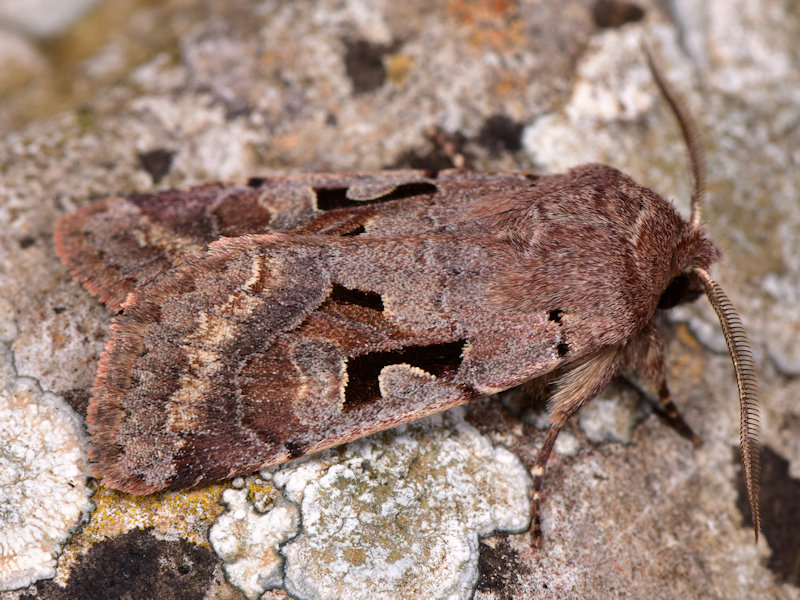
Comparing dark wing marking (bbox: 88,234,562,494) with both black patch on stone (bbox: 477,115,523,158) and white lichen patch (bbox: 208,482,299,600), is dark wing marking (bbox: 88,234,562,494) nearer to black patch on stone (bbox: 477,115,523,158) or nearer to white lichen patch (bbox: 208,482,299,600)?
white lichen patch (bbox: 208,482,299,600)

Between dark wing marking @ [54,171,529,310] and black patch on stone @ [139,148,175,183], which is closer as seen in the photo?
dark wing marking @ [54,171,529,310]

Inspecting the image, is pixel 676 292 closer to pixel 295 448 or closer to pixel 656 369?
pixel 656 369

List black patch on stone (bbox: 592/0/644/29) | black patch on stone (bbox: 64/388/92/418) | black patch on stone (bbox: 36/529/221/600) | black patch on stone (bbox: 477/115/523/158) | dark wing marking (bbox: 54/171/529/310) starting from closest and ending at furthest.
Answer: black patch on stone (bbox: 36/529/221/600) → black patch on stone (bbox: 64/388/92/418) → dark wing marking (bbox: 54/171/529/310) → black patch on stone (bbox: 477/115/523/158) → black patch on stone (bbox: 592/0/644/29)

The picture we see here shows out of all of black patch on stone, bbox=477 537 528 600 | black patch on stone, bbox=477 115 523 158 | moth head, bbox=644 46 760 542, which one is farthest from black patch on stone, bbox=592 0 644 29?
black patch on stone, bbox=477 537 528 600

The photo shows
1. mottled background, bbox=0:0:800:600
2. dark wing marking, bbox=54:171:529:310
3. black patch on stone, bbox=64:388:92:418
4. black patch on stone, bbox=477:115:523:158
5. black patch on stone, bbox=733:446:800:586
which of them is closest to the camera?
mottled background, bbox=0:0:800:600

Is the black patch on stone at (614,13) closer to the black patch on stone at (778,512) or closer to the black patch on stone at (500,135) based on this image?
the black patch on stone at (500,135)

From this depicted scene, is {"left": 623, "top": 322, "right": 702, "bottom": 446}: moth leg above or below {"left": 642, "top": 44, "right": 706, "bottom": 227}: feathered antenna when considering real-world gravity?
below

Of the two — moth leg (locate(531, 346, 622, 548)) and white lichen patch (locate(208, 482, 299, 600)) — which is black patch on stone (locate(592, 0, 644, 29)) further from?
white lichen patch (locate(208, 482, 299, 600))

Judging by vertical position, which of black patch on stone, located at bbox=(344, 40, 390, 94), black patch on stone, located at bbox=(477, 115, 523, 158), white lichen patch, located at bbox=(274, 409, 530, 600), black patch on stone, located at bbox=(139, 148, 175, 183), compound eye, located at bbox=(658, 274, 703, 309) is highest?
black patch on stone, located at bbox=(344, 40, 390, 94)
